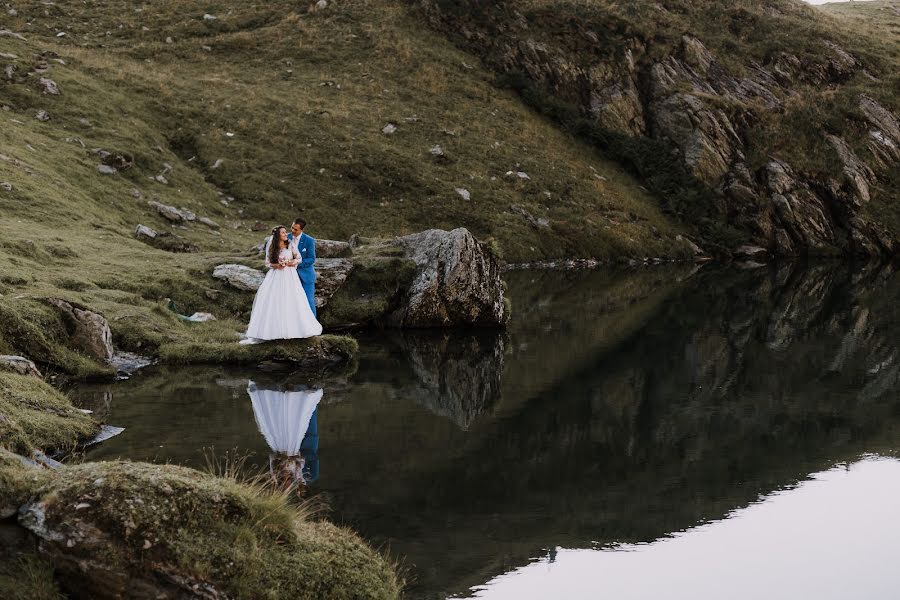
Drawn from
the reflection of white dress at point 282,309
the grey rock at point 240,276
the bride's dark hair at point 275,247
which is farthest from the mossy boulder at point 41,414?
the grey rock at point 240,276

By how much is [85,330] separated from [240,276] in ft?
28.7

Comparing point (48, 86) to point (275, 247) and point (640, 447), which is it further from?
point (640, 447)

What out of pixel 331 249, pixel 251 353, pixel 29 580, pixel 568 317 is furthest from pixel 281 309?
pixel 568 317

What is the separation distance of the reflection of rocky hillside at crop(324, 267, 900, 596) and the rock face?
797 cm

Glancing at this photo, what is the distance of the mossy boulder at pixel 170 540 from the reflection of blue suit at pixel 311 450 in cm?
539

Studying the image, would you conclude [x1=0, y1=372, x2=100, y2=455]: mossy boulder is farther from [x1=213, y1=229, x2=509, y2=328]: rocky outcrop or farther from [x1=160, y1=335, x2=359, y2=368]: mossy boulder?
[x1=213, y1=229, x2=509, y2=328]: rocky outcrop

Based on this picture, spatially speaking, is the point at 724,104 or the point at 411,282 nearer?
the point at 411,282

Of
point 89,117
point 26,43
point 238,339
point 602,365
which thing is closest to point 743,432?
point 602,365

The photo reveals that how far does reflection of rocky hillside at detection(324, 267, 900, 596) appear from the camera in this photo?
1355 centimetres

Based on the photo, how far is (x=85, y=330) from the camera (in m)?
22.3

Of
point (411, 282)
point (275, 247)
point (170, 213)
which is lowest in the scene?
point (170, 213)

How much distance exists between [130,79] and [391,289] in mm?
41644

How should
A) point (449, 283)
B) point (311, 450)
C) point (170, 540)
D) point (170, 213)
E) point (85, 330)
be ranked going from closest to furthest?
point (170, 540) → point (311, 450) → point (85, 330) → point (449, 283) → point (170, 213)

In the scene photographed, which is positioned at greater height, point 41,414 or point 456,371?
point 41,414
